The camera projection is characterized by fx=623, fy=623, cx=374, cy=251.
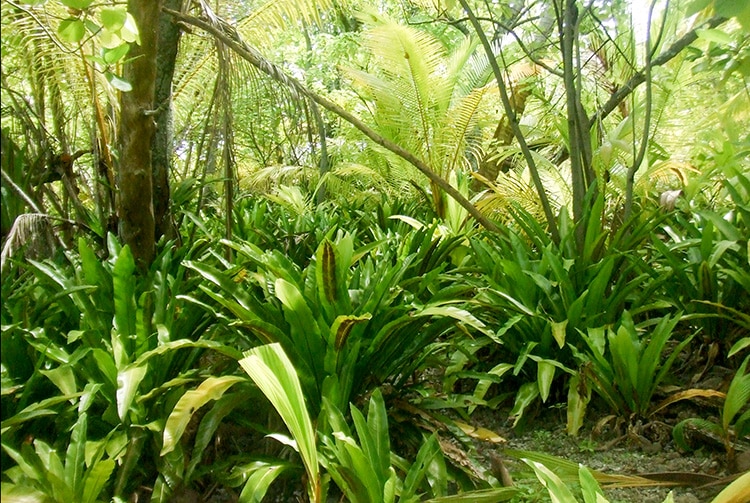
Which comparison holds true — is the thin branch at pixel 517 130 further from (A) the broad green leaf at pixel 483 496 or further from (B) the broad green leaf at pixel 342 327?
(A) the broad green leaf at pixel 483 496

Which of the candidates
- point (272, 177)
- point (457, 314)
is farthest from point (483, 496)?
point (272, 177)

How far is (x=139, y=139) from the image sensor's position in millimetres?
2406

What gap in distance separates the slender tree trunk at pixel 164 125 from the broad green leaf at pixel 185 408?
1.53 meters

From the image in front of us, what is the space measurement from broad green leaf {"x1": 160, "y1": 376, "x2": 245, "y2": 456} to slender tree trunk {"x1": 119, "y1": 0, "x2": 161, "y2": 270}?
117 cm

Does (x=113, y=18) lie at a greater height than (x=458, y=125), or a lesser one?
lesser

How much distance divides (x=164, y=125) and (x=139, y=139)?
75 cm

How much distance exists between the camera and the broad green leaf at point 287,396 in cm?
145

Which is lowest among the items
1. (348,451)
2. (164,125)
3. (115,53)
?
(348,451)

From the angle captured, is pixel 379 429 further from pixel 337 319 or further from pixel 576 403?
pixel 576 403

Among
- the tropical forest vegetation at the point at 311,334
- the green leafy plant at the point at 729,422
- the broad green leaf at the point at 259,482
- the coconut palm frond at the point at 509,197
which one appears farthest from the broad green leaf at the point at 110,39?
the coconut palm frond at the point at 509,197

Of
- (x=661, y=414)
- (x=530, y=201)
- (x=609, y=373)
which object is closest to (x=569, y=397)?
(x=609, y=373)

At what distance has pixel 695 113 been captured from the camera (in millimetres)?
6121

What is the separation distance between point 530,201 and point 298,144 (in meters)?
2.45

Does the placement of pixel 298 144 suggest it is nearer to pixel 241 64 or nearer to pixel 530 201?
pixel 241 64
